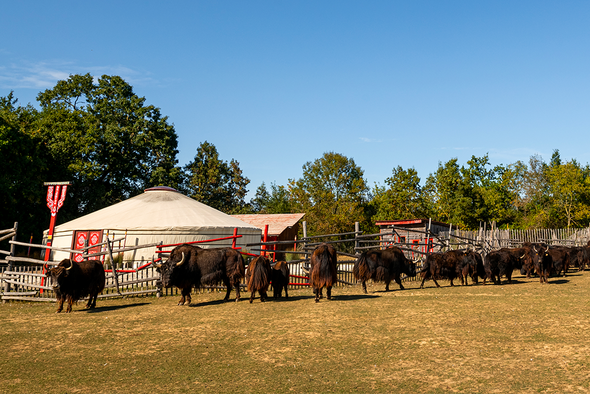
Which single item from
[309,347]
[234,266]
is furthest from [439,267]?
[309,347]

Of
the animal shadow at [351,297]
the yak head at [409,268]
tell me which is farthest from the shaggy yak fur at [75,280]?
the yak head at [409,268]

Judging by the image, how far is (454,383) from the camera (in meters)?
5.33

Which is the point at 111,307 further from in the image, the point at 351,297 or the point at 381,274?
the point at 381,274

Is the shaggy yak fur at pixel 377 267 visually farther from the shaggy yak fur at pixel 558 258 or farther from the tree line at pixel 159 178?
the tree line at pixel 159 178

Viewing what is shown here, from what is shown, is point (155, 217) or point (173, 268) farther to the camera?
point (155, 217)

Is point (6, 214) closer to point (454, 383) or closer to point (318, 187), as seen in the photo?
point (454, 383)

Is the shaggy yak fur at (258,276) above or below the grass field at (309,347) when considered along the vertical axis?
above

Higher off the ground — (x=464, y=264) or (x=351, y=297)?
(x=464, y=264)

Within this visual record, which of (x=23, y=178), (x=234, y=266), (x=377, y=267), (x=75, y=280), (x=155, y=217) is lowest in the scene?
(x=75, y=280)

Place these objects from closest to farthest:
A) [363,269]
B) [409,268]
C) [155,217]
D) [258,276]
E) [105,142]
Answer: [258,276], [363,269], [409,268], [155,217], [105,142]

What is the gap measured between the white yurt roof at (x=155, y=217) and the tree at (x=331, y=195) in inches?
912

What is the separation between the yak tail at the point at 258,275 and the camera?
11.5 m

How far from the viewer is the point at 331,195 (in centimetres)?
5097

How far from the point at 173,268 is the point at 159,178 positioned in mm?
29553
